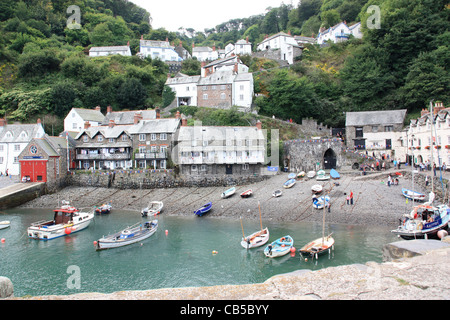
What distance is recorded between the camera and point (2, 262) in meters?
21.2

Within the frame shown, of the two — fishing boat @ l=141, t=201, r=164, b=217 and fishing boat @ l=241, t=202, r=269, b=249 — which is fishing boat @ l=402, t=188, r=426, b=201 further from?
fishing boat @ l=141, t=201, r=164, b=217

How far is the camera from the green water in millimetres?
17859

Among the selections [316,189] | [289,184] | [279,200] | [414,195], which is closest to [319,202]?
[316,189]

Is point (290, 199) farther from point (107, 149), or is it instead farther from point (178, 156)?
point (107, 149)

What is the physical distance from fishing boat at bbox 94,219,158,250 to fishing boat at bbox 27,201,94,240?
5807 mm

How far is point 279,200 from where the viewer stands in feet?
109

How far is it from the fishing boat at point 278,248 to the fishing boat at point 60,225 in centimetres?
1902

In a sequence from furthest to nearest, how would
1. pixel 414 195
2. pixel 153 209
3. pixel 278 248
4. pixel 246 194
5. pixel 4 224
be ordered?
pixel 246 194 < pixel 153 209 < pixel 4 224 < pixel 414 195 < pixel 278 248

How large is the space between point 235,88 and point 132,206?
1124 inches

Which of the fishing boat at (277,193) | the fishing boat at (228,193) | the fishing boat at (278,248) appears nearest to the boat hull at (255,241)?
the fishing boat at (278,248)

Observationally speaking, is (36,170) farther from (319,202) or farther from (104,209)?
(319,202)

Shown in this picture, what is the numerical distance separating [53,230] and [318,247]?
2289cm
